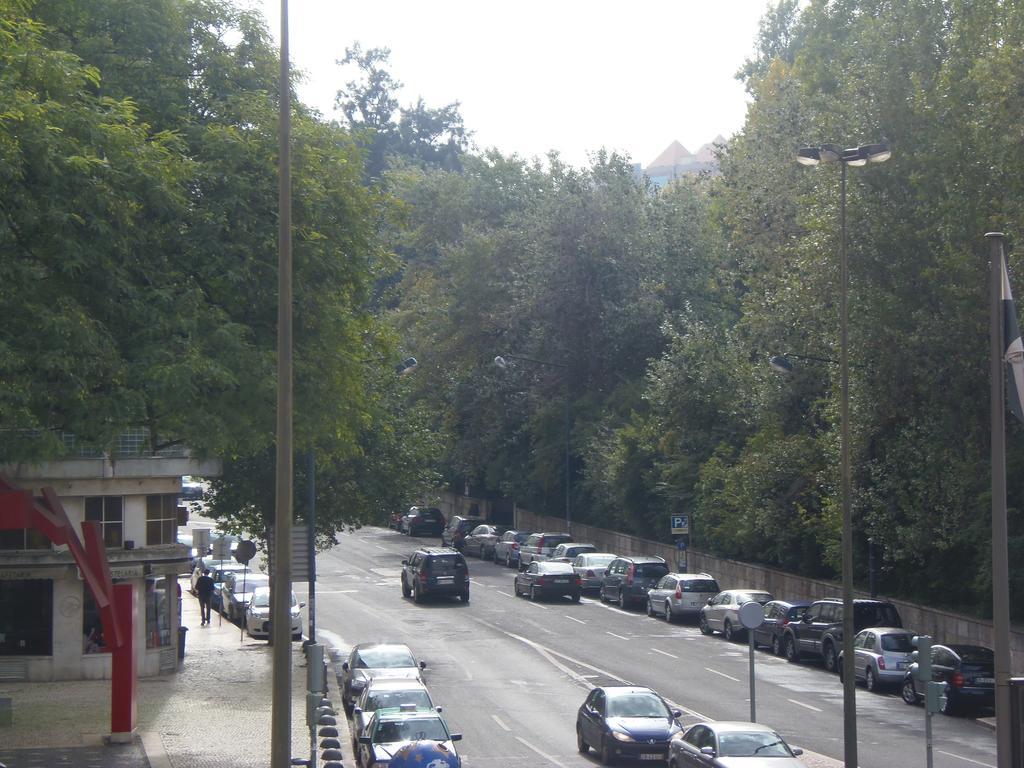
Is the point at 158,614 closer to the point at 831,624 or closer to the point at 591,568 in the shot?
the point at 831,624

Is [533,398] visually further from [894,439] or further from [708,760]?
[708,760]

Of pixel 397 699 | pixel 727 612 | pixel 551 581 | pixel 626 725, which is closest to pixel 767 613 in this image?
pixel 727 612

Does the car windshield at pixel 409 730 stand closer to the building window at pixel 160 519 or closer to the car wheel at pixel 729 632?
the building window at pixel 160 519

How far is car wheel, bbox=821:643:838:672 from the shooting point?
32.0m

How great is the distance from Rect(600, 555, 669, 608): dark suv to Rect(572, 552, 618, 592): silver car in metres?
1.49

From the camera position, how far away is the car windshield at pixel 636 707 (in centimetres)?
2172

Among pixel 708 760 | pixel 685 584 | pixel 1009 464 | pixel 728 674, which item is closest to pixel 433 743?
pixel 708 760

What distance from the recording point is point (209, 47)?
70.0 ft

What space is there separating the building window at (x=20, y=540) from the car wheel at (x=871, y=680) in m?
18.5

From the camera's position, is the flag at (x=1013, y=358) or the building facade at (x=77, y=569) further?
the building facade at (x=77, y=569)

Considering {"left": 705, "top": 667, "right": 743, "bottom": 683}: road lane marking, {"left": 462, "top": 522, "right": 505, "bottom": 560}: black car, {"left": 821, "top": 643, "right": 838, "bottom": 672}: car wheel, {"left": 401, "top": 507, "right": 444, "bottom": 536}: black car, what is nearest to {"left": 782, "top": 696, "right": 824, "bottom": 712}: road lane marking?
{"left": 705, "top": 667, "right": 743, "bottom": 683}: road lane marking

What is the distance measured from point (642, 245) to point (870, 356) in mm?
26747

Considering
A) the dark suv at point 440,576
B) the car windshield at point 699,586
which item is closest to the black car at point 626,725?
the car windshield at point 699,586

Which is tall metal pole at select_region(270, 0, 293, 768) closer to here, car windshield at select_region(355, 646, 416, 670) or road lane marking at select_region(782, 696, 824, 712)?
car windshield at select_region(355, 646, 416, 670)
